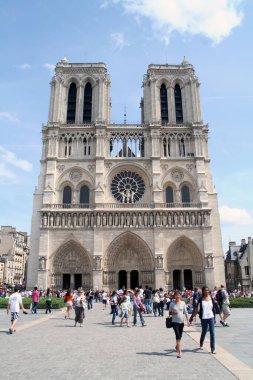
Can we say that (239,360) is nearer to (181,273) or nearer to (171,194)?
(181,273)

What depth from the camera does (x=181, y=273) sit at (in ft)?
121

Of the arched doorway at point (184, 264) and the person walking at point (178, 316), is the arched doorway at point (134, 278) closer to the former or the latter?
the arched doorway at point (184, 264)

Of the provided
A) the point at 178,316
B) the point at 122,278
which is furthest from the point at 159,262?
the point at 178,316

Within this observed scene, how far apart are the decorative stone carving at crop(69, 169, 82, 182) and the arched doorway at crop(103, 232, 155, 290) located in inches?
348

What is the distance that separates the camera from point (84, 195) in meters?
39.7

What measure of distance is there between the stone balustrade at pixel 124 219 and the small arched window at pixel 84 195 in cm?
260

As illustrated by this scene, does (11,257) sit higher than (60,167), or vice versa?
(60,167)

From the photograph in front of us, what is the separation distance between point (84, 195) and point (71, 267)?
27.9 ft

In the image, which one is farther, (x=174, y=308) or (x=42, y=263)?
(x=42, y=263)

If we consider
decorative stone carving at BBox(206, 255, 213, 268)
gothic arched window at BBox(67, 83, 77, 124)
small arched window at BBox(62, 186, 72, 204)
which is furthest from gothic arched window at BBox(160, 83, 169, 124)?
decorative stone carving at BBox(206, 255, 213, 268)

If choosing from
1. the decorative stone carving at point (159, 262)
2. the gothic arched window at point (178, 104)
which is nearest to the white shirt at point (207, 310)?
the decorative stone carving at point (159, 262)

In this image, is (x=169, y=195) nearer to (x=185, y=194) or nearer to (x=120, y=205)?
(x=185, y=194)

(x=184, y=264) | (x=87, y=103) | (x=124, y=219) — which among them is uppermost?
(x=87, y=103)

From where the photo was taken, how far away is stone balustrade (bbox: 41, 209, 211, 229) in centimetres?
3672
